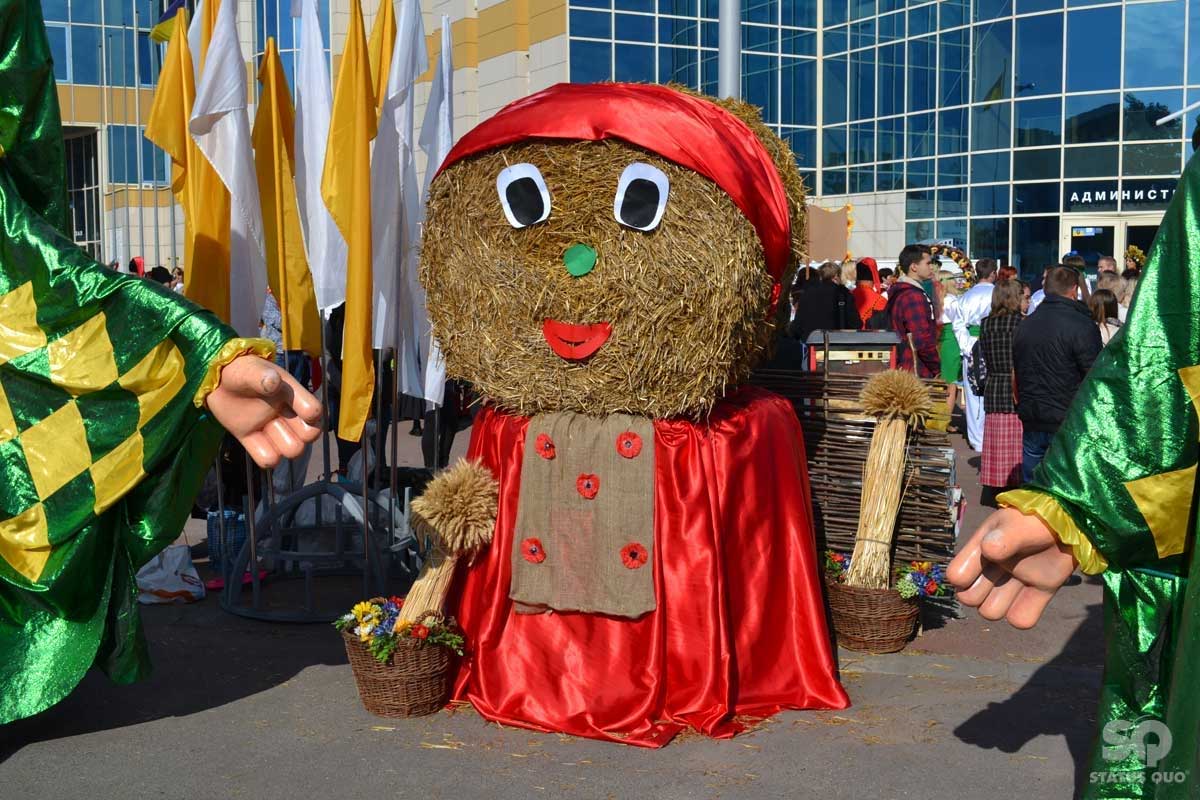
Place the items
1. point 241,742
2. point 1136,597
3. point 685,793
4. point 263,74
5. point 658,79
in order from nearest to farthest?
point 1136,597
point 685,793
point 241,742
point 263,74
point 658,79

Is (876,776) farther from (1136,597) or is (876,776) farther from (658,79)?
(658,79)

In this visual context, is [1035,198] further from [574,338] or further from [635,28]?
[574,338]

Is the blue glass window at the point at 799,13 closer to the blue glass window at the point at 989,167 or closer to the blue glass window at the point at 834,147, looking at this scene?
the blue glass window at the point at 834,147

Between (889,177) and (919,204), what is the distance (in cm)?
109

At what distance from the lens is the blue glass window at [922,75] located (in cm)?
2670

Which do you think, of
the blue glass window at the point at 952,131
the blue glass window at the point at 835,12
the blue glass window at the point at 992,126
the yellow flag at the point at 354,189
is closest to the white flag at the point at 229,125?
the yellow flag at the point at 354,189

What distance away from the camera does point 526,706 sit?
499cm

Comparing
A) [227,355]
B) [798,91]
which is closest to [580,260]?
[227,355]

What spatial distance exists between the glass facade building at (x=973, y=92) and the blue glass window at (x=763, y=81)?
0.03 meters

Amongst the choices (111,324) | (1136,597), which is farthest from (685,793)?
(111,324)

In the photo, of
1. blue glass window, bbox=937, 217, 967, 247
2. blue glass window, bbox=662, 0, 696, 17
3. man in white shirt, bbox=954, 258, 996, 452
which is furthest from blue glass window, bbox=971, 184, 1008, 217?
man in white shirt, bbox=954, 258, 996, 452

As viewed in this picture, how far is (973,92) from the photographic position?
84.5 ft

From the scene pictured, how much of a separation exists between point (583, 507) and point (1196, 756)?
2609 millimetres

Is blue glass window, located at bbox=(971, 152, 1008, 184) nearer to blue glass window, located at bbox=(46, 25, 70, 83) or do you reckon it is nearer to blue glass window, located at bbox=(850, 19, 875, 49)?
blue glass window, located at bbox=(850, 19, 875, 49)
